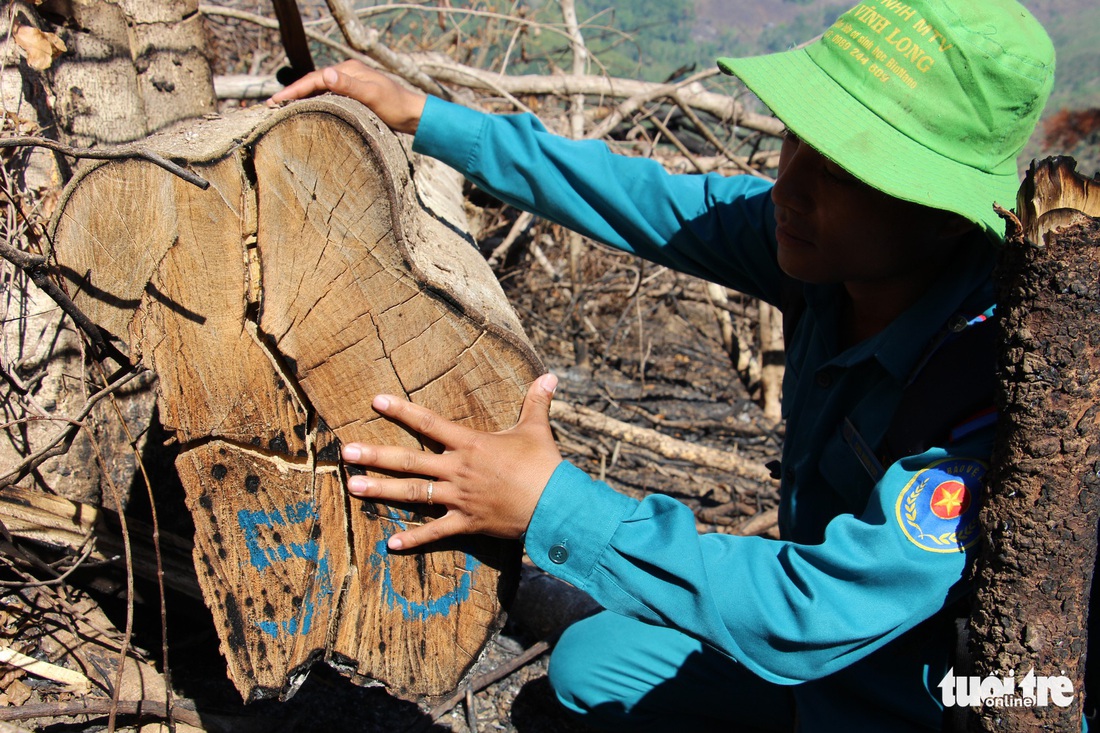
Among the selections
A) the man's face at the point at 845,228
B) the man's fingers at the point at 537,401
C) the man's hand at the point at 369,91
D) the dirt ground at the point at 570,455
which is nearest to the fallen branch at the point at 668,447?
the dirt ground at the point at 570,455

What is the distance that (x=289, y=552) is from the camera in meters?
1.40

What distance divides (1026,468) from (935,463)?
13 cm

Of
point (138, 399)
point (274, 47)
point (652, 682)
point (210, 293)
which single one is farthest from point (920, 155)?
point (274, 47)

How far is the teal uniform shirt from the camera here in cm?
126

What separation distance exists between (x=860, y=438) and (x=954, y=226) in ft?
1.41

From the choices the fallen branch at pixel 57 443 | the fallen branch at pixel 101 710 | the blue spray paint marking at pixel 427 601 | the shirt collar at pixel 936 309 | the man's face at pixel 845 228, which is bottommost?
the fallen branch at pixel 101 710

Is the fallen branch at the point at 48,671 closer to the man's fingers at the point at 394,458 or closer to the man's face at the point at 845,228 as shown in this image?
the man's fingers at the point at 394,458

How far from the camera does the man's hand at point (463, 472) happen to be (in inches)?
51.0

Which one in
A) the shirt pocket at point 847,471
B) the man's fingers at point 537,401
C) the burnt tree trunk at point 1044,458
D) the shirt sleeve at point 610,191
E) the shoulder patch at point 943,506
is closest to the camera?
the burnt tree trunk at point 1044,458

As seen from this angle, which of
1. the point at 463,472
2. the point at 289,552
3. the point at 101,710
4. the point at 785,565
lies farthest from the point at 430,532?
the point at 101,710

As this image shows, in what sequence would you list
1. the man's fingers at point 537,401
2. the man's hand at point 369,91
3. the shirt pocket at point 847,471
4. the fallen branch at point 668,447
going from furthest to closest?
the fallen branch at point 668,447 → the man's hand at point 369,91 → the shirt pocket at point 847,471 → the man's fingers at point 537,401

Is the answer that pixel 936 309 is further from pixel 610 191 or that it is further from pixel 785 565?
pixel 610 191

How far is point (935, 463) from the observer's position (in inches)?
50.2

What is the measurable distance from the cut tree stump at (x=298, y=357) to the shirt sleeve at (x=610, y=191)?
46cm
